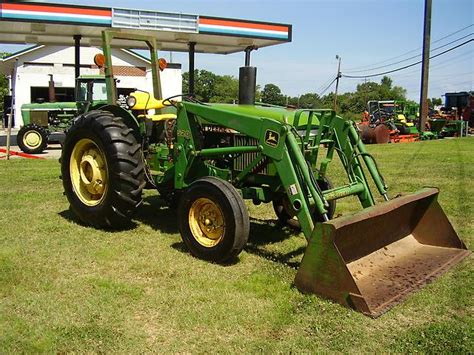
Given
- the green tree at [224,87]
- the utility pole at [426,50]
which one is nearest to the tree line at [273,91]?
the green tree at [224,87]

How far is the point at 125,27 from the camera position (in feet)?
55.6

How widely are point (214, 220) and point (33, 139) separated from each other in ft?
41.3

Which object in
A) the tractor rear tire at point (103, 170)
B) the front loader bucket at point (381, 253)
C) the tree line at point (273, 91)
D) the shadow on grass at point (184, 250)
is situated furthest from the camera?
the tree line at point (273, 91)

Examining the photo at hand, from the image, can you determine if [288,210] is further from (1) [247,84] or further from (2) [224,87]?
(2) [224,87]

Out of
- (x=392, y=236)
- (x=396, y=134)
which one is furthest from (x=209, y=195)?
(x=396, y=134)

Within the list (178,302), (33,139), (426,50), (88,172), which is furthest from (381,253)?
(426,50)

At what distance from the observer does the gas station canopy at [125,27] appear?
15492 millimetres

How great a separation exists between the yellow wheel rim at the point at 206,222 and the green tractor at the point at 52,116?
342 inches

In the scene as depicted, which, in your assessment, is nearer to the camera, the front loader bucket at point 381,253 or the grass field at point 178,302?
the grass field at point 178,302

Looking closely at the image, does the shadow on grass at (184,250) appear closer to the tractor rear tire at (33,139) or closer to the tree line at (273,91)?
the tractor rear tire at (33,139)

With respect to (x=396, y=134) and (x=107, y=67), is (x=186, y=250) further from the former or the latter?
(x=396, y=134)

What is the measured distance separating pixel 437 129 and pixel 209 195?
69.5 feet

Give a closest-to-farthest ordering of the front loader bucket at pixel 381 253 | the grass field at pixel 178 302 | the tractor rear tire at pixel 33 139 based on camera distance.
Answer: the grass field at pixel 178 302, the front loader bucket at pixel 381 253, the tractor rear tire at pixel 33 139

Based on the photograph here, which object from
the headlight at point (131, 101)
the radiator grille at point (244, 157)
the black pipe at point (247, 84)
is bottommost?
the radiator grille at point (244, 157)
